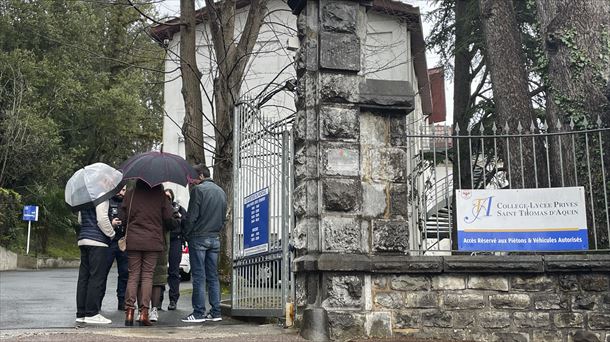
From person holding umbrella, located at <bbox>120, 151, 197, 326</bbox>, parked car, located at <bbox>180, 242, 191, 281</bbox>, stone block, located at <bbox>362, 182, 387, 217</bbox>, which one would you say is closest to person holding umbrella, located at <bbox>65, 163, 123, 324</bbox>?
person holding umbrella, located at <bbox>120, 151, 197, 326</bbox>

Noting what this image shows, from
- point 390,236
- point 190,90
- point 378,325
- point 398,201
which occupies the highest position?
point 190,90

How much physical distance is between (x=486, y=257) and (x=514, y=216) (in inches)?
23.2

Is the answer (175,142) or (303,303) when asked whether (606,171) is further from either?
(175,142)

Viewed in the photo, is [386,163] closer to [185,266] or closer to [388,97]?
[388,97]

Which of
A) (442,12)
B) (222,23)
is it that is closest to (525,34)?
(442,12)

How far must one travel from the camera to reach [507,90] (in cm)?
1293

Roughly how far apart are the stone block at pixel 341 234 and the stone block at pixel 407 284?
0.48 metres

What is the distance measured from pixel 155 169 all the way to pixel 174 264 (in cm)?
266

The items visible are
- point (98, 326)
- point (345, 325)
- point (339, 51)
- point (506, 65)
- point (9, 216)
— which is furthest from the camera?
point (9, 216)

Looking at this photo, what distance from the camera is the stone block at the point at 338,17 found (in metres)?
7.92

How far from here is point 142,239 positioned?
888 centimetres

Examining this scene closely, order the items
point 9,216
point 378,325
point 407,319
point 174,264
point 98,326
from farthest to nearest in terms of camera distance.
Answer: point 9,216 → point 174,264 → point 98,326 → point 407,319 → point 378,325

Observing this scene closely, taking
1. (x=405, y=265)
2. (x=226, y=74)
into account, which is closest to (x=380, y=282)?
(x=405, y=265)

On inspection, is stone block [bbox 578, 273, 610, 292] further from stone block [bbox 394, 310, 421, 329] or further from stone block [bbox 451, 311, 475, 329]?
stone block [bbox 394, 310, 421, 329]
